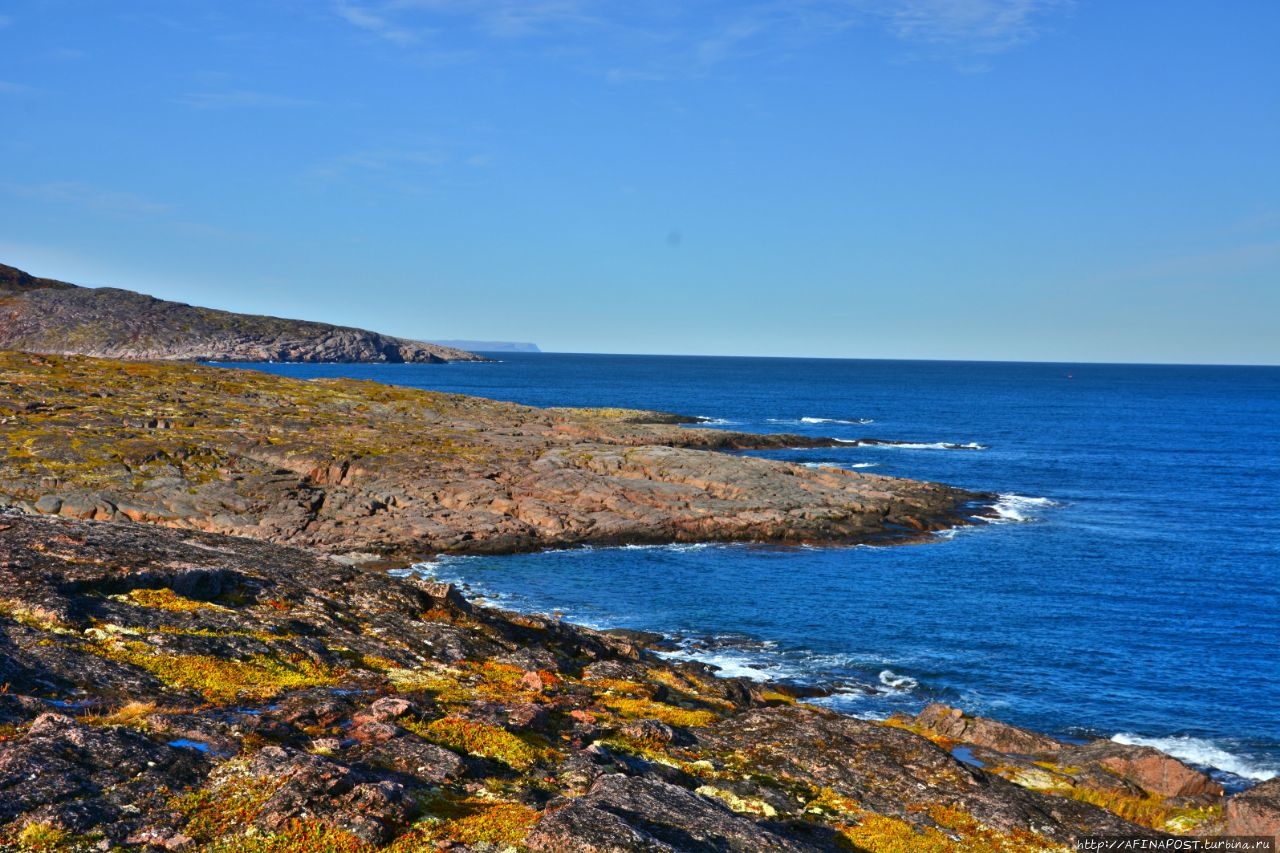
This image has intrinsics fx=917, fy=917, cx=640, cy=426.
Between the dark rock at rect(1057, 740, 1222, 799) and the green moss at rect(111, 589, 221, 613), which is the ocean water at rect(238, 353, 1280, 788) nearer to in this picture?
the dark rock at rect(1057, 740, 1222, 799)

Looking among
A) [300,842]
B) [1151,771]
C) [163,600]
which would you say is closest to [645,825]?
[300,842]

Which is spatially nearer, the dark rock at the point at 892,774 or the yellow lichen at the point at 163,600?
the dark rock at the point at 892,774

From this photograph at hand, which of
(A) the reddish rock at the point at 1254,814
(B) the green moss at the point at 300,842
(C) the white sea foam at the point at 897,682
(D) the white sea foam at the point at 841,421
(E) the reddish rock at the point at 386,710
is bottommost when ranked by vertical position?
(C) the white sea foam at the point at 897,682

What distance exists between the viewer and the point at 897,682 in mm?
46031

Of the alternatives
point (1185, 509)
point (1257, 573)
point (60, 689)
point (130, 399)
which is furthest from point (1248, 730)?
point (130, 399)

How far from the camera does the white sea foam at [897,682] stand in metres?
45.2

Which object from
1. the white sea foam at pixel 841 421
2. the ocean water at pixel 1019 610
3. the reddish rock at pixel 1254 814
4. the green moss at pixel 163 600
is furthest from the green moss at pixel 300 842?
the white sea foam at pixel 841 421

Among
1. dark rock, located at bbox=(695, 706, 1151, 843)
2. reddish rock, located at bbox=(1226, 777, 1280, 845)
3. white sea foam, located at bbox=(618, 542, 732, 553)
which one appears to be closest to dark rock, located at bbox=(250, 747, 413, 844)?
dark rock, located at bbox=(695, 706, 1151, 843)

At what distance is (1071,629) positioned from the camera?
186 feet

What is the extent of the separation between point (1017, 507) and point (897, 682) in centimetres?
5751

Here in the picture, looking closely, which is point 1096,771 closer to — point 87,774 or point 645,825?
point 645,825

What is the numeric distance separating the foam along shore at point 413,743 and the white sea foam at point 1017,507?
199 feet

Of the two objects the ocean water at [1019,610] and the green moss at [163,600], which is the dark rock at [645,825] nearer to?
the green moss at [163,600]

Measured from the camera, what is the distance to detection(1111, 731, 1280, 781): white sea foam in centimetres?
3701
